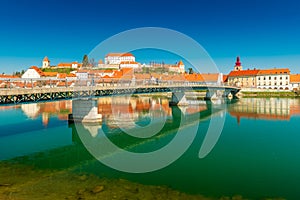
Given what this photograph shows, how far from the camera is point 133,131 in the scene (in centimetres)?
2678

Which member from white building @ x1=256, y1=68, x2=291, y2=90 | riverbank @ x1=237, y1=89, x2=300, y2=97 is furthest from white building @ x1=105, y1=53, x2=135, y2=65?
riverbank @ x1=237, y1=89, x2=300, y2=97

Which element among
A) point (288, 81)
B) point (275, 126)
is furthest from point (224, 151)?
point (288, 81)

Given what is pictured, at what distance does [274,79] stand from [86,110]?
297ft

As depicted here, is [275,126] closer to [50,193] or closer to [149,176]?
[149,176]

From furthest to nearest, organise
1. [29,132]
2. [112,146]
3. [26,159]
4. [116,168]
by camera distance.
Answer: [29,132]
[112,146]
[26,159]
[116,168]

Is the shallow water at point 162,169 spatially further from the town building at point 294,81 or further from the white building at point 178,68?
the white building at point 178,68

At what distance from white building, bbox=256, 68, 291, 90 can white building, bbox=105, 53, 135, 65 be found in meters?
76.6

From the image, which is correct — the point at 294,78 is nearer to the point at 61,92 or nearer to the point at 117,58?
the point at 117,58

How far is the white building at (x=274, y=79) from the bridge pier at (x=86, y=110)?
3500 inches

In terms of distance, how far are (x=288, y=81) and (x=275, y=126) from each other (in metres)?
80.2

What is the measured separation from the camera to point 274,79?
103 meters

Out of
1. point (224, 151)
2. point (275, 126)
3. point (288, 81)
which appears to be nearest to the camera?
point (224, 151)

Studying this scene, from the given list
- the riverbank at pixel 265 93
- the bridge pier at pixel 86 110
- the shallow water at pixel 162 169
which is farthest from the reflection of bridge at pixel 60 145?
the riverbank at pixel 265 93

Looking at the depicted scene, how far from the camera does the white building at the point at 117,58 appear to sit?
161 meters
